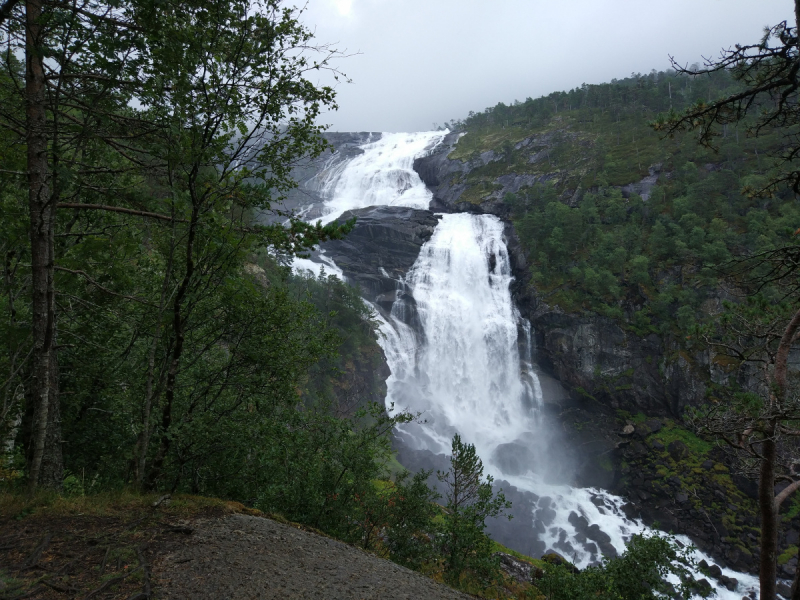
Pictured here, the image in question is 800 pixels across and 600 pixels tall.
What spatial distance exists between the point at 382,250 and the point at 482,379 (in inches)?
805

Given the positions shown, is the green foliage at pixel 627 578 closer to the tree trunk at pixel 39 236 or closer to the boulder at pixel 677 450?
the tree trunk at pixel 39 236

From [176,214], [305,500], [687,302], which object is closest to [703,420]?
[305,500]

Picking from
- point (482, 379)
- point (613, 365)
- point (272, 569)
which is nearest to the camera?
point (272, 569)

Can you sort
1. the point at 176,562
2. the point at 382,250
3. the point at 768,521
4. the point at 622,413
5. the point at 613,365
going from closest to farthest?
the point at 176,562 → the point at 768,521 → the point at 622,413 → the point at 613,365 → the point at 382,250

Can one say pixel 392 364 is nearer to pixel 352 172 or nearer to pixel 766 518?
pixel 766 518

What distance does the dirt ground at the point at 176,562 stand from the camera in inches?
139

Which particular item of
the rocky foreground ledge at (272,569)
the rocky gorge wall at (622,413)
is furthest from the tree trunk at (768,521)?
the rocky gorge wall at (622,413)

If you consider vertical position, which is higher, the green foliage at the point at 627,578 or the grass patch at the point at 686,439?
the green foliage at the point at 627,578

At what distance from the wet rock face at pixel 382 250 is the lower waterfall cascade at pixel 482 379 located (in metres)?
1.16

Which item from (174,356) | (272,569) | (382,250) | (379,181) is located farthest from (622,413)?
(379,181)

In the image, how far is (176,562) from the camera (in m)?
4.07

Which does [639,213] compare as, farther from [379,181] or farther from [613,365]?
[379,181]

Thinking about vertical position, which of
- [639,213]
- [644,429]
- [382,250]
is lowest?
[644,429]

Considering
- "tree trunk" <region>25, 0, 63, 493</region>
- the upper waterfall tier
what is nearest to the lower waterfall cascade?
the upper waterfall tier
